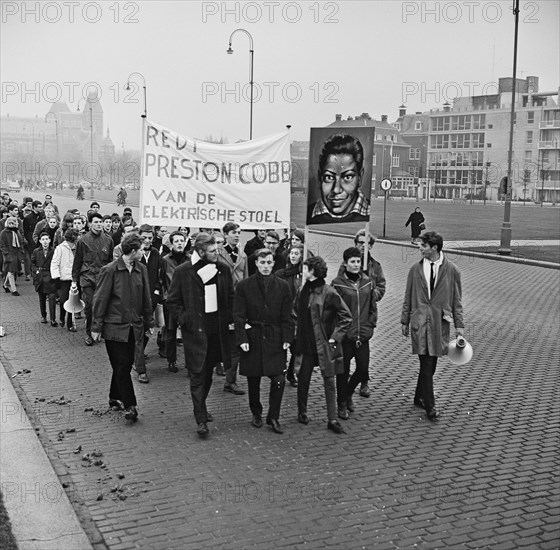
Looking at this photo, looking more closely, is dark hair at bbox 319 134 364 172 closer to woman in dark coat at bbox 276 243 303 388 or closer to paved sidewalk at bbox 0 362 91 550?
woman in dark coat at bbox 276 243 303 388

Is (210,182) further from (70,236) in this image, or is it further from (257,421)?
(70,236)

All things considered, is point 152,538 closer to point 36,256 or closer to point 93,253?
point 93,253

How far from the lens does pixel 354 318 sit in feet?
26.8

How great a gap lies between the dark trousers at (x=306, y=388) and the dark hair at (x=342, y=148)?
91.7 inches

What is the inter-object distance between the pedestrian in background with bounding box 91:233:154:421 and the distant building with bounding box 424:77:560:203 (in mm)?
95375

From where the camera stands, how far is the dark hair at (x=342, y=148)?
8703 millimetres

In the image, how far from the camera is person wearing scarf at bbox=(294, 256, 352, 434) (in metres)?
7.52

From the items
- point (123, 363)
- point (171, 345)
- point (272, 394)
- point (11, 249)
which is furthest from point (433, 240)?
point (11, 249)

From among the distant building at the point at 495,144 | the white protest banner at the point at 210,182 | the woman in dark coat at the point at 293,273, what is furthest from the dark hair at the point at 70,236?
the distant building at the point at 495,144

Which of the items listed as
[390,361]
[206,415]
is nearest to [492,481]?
[206,415]

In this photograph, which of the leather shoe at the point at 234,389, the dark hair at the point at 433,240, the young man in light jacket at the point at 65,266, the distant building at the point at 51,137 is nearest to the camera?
the dark hair at the point at 433,240

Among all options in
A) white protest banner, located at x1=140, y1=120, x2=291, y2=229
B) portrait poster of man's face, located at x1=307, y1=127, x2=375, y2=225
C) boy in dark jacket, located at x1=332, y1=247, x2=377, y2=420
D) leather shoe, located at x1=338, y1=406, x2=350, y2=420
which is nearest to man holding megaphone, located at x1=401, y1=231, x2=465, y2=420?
boy in dark jacket, located at x1=332, y1=247, x2=377, y2=420

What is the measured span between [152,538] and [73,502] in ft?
3.06

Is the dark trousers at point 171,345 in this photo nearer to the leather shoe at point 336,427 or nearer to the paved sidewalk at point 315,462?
the paved sidewalk at point 315,462
